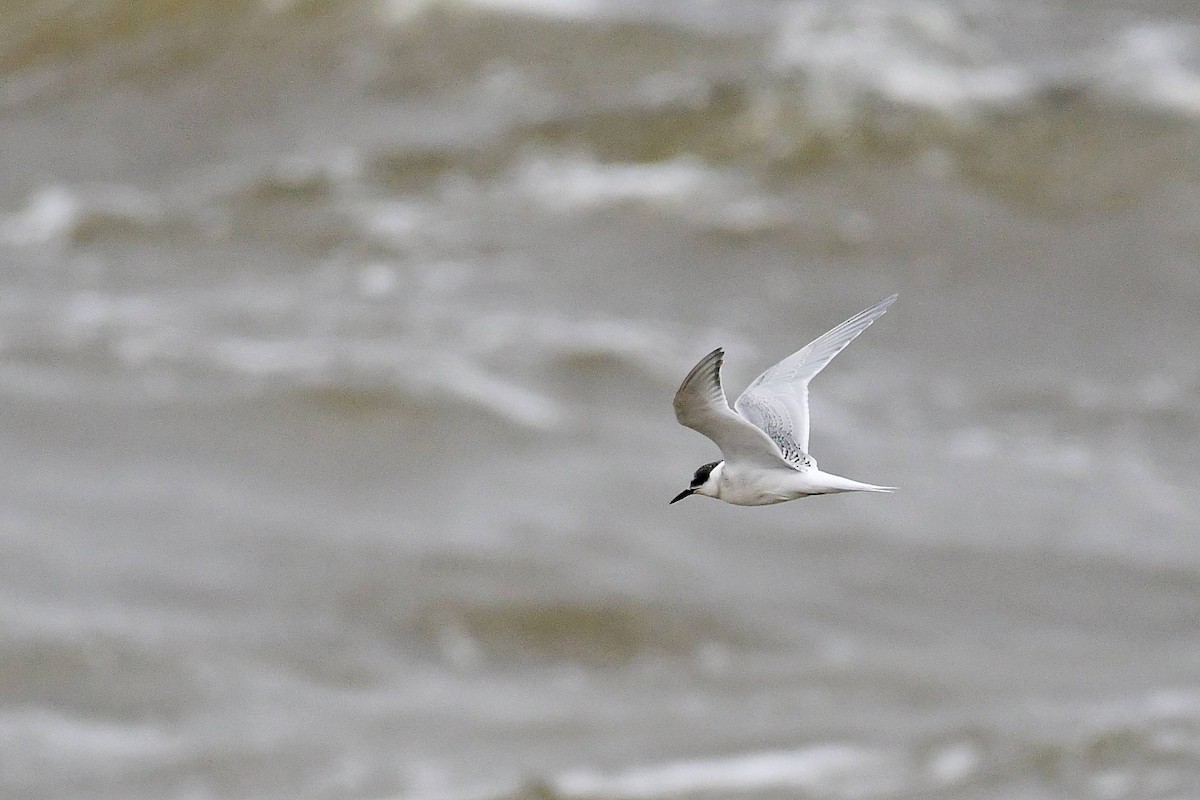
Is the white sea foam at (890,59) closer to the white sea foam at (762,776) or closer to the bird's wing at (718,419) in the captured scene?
the white sea foam at (762,776)

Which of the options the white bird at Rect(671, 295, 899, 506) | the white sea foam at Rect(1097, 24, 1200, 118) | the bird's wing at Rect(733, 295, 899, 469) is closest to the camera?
the white bird at Rect(671, 295, 899, 506)

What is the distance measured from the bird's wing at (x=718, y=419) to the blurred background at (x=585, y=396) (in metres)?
5.45

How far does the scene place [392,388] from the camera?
13805mm

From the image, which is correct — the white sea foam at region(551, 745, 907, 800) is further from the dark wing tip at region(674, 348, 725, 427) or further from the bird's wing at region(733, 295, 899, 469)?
the dark wing tip at region(674, 348, 725, 427)

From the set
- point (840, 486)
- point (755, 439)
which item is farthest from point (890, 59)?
point (840, 486)

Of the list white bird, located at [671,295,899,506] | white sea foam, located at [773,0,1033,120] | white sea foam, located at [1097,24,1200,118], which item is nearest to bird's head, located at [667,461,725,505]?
white bird, located at [671,295,899,506]

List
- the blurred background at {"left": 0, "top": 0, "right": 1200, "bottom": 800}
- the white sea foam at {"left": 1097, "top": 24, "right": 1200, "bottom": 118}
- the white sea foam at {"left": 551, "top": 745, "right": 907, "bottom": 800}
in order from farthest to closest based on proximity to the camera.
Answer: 1. the white sea foam at {"left": 1097, "top": 24, "right": 1200, "bottom": 118}
2. the blurred background at {"left": 0, "top": 0, "right": 1200, "bottom": 800}
3. the white sea foam at {"left": 551, "top": 745, "right": 907, "bottom": 800}

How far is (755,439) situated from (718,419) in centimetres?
10

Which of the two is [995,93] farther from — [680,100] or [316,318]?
[316,318]

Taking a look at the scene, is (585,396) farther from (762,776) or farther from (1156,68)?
(1156,68)

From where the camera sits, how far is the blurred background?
10.1 metres

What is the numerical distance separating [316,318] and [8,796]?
582cm

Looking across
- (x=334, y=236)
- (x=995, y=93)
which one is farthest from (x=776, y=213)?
(x=334, y=236)

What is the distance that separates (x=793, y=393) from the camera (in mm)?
4754
